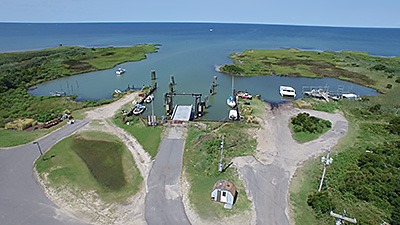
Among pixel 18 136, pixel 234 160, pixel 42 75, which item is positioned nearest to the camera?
pixel 234 160

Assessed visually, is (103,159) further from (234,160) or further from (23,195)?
(234,160)

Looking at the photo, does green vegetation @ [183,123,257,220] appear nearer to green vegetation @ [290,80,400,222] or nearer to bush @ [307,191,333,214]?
bush @ [307,191,333,214]

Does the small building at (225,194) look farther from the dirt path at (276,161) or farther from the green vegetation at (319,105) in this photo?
the green vegetation at (319,105)

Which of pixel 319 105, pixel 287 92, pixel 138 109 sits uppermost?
pixel 287 92

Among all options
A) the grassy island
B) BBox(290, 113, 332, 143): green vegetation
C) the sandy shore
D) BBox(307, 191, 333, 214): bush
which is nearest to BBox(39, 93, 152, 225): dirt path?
the sandy shore

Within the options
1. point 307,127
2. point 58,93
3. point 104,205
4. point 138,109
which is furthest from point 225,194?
point 58,93

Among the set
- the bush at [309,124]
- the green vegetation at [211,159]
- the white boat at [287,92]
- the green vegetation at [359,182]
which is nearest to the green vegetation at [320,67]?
the white boat at [287,92]
